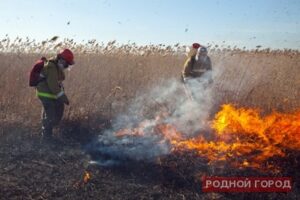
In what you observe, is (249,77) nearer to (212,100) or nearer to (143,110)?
(212,100)

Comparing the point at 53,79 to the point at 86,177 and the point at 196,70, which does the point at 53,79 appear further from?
the point at 196,70

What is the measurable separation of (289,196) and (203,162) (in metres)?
1.43

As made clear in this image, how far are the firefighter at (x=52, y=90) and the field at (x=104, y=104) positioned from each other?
1.28 feet

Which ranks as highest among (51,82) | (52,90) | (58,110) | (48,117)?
(51,82)

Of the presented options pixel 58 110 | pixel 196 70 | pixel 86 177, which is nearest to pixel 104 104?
pixel 58 110

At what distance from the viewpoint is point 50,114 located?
7637mm

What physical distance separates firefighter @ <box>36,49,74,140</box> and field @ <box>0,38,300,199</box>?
39cm

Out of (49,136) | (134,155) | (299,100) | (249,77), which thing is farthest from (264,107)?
(49,136)

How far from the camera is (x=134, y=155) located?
6586mm

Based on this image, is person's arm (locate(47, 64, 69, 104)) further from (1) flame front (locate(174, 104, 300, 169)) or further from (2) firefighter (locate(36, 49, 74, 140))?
(1) flame front (locate(174, 104, 300, 169))

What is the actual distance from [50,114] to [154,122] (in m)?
2.06

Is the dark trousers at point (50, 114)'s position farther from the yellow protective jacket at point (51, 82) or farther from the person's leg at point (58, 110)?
the yellow protective jacket at point (51, 82)

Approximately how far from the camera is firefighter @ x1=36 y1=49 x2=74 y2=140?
741cm

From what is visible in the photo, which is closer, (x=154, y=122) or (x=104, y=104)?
(x=154, y=122)
